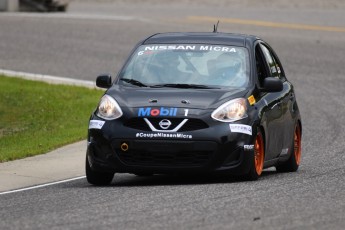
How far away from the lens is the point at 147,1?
45062 mm

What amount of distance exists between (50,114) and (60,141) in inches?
131

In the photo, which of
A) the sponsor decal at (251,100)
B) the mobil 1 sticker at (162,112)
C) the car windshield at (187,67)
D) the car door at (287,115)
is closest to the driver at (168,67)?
the car windshield at (187,67)

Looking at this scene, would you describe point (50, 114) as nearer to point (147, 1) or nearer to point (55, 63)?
point (55, 63)

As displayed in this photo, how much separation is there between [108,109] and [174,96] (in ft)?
2.21

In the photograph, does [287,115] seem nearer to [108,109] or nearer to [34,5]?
[108,109]

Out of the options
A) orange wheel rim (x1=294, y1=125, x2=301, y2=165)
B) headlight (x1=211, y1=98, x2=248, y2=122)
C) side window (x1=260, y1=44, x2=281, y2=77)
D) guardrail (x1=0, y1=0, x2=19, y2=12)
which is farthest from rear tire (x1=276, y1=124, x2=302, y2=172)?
guardrail (x1=0, y1=0, x2=19, y2=12)

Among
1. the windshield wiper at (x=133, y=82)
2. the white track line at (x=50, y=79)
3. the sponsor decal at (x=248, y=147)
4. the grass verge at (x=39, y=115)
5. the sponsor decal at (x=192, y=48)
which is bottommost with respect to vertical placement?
the white track line at (x=50, y=79)

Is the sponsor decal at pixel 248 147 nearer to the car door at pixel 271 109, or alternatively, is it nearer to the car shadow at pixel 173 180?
the car shadow at pixel 173 180

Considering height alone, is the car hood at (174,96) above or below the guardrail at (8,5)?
above

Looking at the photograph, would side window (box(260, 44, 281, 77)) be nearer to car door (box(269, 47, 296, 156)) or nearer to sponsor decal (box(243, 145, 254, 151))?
car door (box(269, 47, 296, 156))

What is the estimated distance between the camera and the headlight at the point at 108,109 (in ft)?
42.3

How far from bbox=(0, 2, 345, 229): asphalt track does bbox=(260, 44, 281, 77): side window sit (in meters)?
1.16

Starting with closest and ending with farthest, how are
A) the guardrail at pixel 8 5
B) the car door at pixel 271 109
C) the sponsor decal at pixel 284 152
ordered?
1. the car door at pixel 271 109
2. the sponsor decal at pixel 284 152
3. the guardrail at pixel 8 5

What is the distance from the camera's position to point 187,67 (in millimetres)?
13773
